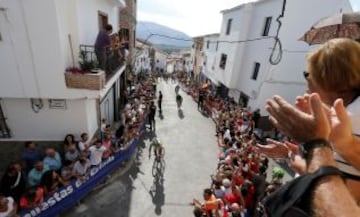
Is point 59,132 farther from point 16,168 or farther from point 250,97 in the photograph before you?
point 250,97

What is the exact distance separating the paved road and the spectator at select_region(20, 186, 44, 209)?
1.35 m

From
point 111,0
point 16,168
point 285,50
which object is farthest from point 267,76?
point 16,168

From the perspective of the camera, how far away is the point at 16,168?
6336 mm

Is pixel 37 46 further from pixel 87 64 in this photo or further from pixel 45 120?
pixel 45 120

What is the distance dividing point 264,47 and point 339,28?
11060 millimetres

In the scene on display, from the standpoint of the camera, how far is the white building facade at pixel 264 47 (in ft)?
43.1

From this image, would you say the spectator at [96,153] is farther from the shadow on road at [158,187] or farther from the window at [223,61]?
the window at [223,61]

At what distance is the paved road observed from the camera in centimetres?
789

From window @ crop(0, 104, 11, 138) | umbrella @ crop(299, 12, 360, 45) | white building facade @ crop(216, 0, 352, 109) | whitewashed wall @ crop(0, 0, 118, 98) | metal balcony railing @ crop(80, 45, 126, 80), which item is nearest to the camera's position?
umbrella @ crop(299, 12, 360, 45)

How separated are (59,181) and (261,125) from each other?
34.9ft

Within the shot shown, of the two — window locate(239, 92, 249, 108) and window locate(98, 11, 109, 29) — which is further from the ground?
window locate(98, 11, 109, 29)

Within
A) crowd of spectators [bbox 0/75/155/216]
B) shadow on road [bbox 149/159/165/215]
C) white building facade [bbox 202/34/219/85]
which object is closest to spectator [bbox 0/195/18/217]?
crowd of spectators [bbox 0/75/155/216]

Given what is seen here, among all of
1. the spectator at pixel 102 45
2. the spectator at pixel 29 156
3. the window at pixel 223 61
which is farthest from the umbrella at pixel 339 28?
the window at pixel 223 61

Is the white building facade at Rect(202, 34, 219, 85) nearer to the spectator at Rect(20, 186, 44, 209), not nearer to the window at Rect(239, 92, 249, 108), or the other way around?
the window at Rect(239, 92, 249, 108)
